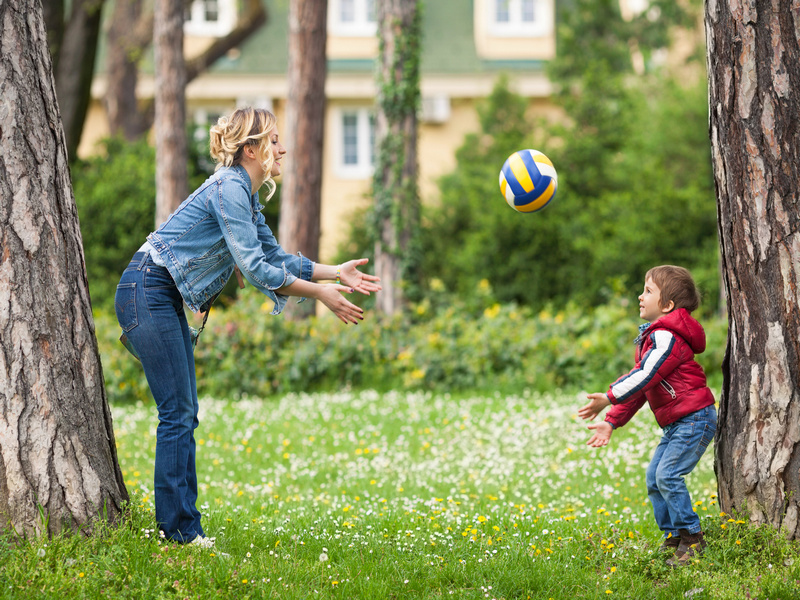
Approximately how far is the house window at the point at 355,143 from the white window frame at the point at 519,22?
4.25 metres

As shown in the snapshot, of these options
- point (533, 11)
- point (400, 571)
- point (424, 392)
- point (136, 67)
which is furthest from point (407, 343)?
point (533, 11)

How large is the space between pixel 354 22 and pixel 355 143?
3367 millimetres

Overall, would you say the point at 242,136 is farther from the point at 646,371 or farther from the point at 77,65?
the point at 77,65

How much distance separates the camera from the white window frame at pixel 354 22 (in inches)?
872

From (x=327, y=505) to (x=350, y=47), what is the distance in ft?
60.3

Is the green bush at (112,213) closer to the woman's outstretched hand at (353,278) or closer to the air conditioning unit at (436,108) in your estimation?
the air conditioning unit at (436,108)

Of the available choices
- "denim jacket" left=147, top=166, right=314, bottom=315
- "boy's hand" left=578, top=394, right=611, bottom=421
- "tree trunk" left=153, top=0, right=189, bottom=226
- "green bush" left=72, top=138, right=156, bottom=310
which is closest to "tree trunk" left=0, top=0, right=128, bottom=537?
"denim jacket" left=147, top=166, right=314, bottom=315

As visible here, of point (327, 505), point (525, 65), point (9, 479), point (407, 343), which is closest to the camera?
point (9, 479)

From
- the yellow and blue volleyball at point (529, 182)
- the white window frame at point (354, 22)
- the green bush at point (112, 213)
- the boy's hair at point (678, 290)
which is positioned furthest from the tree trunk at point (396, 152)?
the white window frame at point (354, 22)

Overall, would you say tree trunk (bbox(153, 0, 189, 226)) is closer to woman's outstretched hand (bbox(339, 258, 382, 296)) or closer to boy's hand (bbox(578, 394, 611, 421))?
woman's outstretched hand (bbox(339, 258, 382, 296))

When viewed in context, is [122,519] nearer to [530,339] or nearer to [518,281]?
→ [530,339]

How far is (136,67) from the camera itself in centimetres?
1970

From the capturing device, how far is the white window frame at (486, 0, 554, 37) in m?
22.4

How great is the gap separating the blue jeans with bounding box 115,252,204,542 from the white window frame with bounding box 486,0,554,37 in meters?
20.1
